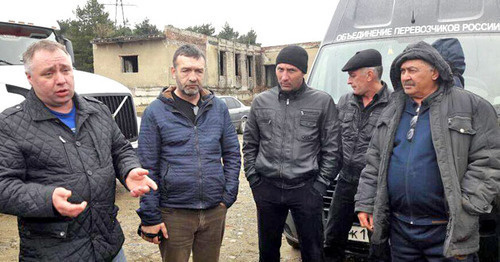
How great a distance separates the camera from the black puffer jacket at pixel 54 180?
6.03 feet

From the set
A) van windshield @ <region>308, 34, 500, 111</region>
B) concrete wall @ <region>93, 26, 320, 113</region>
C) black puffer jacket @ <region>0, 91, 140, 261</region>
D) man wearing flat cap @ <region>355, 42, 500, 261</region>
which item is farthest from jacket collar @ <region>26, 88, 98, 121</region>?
concrete wall @ <region>93, 26, 320, 113</region>

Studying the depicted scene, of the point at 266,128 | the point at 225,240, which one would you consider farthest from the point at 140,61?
the point at 266,128

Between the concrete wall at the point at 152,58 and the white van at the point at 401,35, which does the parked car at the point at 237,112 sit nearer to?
the concrete wall at the point at 152,58

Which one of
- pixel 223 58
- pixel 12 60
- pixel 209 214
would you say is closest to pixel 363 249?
pixel 209 214

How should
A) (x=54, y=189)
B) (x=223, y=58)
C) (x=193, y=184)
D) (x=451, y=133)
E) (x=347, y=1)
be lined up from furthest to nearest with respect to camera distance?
(x=223, y=58) → (x=347, y=1) → (x=193, y=184) → (x=451, y=133) → (x=54, y=189)

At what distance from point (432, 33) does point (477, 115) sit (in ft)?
6.33

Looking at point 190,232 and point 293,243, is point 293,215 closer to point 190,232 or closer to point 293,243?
point 190,232

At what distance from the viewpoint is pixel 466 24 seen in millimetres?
3834

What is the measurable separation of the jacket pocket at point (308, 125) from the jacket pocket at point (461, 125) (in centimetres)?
102

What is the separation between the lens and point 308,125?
10.0ft

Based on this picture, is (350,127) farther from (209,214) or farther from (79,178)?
Answer: (79,178)

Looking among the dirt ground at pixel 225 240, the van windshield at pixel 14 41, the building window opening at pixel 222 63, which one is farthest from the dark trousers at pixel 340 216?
the building window opening at pixel 222 63

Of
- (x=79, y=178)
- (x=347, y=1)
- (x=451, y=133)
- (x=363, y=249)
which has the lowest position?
(x=363, y=249)

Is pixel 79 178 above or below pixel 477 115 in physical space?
below
